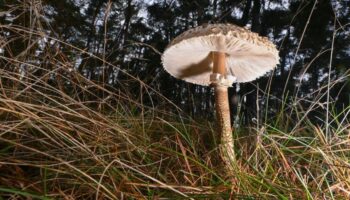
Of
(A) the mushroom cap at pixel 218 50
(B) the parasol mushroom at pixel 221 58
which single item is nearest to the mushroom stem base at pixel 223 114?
(B) the parasol mushroom at pixel 221 58

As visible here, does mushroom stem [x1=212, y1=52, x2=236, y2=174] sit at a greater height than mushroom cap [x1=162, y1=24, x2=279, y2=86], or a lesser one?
lesser

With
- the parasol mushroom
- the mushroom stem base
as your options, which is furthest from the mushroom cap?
the mushroom stem base

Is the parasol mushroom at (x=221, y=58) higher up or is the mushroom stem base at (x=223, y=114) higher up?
the parasol mushroom at (x=221, y=58)

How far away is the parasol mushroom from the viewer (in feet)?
5.77

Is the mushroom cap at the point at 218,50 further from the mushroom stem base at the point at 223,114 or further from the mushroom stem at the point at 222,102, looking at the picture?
the mushroom stem base at the point at 223,114

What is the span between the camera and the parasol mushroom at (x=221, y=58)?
69.2 inches

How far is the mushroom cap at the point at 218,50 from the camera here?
5.78 feet

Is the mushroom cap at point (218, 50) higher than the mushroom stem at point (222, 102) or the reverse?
higher

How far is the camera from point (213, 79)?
2086mm

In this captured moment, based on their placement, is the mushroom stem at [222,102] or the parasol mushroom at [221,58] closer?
the parasol mushroom at [221,58]

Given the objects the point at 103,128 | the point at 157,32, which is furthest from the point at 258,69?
the point at 157,32

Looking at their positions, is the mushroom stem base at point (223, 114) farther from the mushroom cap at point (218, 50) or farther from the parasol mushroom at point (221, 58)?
the mushroom cap at point (218, 50)

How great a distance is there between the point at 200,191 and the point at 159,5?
13646mm

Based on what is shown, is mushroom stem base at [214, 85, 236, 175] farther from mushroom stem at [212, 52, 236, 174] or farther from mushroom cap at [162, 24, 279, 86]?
mushroom cap at [162, 24, 279, 86]
